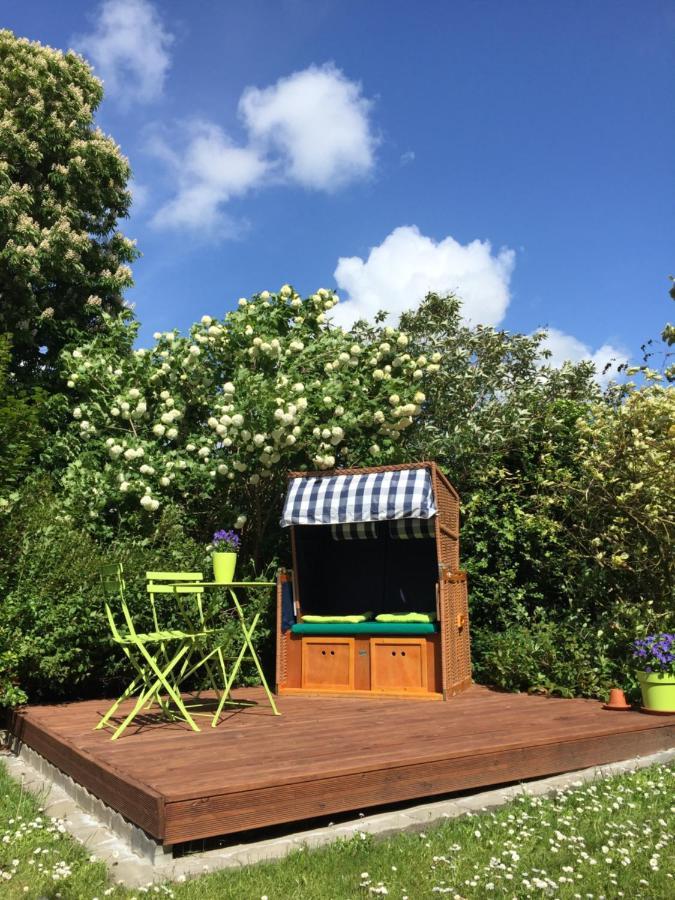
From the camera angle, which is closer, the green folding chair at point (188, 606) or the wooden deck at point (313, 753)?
the wooden deck at point (313, 753)

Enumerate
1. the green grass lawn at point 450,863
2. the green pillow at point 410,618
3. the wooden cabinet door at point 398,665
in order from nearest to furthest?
the green grass lawn at point 450,863, the wooden cabinet door at point 398,665, the green pillow at point 410,618

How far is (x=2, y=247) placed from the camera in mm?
9320

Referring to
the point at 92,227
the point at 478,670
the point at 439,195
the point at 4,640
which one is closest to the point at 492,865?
the point at 4,640

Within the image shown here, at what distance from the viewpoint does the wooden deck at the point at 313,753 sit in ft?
9.05

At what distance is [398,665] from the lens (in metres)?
5.93

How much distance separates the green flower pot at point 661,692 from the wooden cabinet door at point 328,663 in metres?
2.36

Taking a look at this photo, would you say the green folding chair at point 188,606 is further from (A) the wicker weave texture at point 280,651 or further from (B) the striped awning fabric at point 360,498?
(B) the striped awning fabric at point 360,498

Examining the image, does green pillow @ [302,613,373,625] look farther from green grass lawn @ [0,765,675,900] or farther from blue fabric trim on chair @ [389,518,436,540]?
green grass lawn @ [0,765,675,900]

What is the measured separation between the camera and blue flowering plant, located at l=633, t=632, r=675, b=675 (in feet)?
16.7

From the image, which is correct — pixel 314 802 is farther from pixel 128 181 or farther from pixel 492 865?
pixel 128 181

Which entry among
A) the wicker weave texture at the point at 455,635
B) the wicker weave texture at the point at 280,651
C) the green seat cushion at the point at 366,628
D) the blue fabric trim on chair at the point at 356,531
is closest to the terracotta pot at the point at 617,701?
the wicker weave texture at the point at 455,635

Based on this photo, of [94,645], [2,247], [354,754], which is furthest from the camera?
[2,247]

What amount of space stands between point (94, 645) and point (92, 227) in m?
7.42

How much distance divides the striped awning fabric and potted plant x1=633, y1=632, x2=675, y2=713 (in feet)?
6.33
